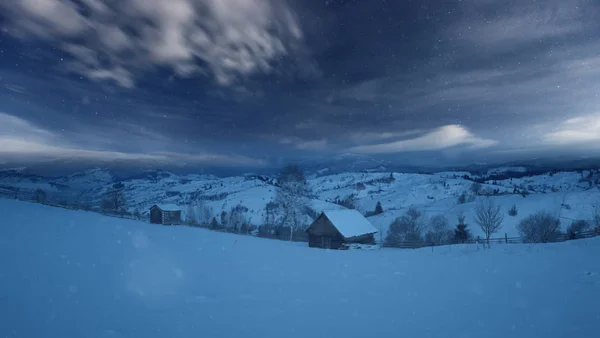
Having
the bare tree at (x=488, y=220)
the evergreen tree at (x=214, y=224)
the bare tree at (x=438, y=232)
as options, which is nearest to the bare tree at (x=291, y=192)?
the evergreen tree at (x=214, y=224)

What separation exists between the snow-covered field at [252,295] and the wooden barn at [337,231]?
20493 mm

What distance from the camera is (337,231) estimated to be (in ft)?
117

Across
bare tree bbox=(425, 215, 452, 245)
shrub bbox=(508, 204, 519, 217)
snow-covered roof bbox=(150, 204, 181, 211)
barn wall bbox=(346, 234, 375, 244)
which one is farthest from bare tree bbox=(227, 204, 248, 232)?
shrub bbox=(508, 204, 519, 217)

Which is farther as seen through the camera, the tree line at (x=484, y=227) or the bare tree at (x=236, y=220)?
the bare tree at (x=236, y=220)

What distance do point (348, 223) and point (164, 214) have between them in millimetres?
28768

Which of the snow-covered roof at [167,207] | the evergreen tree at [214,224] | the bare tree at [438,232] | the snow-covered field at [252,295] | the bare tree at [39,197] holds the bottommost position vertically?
the bare tree at [438,232]

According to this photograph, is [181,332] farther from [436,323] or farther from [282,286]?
[436,323]

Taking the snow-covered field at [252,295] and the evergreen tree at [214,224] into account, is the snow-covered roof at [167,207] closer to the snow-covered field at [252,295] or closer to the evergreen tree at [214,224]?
the evergreen tree at [214,224]

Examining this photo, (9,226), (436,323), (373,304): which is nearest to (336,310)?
(373,304)

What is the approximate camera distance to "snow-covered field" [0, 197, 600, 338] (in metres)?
6.73

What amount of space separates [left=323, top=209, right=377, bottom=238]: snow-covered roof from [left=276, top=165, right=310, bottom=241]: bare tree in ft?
13.4

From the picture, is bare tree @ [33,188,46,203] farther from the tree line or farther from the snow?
the tree line

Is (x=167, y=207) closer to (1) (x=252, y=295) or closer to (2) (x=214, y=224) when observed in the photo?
(2) (x=214, y=224)

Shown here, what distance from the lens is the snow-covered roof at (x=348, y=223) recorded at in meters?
36.3
